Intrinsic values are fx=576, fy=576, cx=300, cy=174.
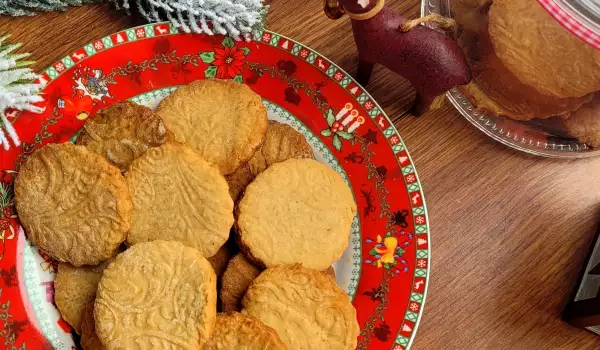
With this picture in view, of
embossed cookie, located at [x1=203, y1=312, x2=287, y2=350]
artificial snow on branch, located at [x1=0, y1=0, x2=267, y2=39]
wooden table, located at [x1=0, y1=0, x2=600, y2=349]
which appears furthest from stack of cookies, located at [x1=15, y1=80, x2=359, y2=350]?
wooden table, located at [x1=0, y1=0, x2=600, y2=349]

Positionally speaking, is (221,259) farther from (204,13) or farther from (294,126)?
(204,13)

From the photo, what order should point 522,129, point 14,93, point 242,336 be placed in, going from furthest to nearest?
point 522,129 < point 14,93 < point 242,336

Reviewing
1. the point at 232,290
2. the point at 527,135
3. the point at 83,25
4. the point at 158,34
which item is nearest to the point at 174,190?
the point at 232,290

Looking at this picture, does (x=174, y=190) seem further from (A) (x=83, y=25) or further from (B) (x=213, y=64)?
(A) (x=83, y=25)

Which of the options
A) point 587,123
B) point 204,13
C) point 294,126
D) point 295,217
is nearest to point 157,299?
point 295,217

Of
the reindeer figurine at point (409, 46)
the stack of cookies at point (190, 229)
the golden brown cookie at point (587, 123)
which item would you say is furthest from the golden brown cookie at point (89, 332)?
the golden brown cookie at point (587, 123)

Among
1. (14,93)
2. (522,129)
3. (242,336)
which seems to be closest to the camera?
(242,336)
